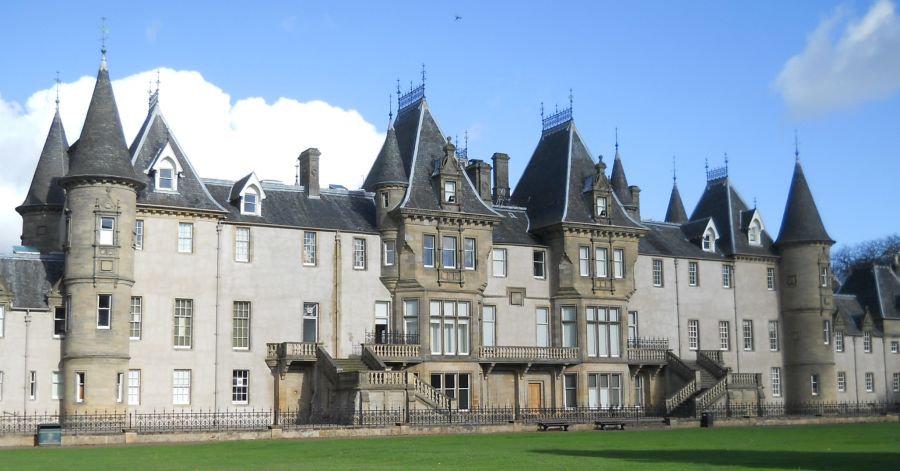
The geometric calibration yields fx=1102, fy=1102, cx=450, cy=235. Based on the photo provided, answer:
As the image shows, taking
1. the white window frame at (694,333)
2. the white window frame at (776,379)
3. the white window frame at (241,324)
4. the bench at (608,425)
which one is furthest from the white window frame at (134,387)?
the white window frame at (776,379)

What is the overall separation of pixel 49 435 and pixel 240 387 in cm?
1335

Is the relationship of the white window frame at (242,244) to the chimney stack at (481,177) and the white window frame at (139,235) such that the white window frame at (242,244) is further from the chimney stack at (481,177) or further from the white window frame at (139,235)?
the chimney stack at (481,177)

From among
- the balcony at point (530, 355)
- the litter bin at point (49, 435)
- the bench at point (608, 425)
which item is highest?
the balcony at point (530, 355)

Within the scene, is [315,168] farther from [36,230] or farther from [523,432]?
[523,432]

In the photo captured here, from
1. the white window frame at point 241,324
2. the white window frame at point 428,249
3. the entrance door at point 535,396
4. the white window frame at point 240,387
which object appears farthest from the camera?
the entrance door at point 535,396

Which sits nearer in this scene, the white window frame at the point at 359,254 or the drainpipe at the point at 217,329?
the drainpipe at the point at 217,329

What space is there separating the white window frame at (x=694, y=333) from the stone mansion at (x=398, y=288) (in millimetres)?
118

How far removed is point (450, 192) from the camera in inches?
2199

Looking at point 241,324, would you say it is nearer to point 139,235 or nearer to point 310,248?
point 310,248

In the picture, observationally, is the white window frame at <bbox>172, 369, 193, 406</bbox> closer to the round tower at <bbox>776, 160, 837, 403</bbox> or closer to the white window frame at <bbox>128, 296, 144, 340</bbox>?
the white window frame at <bbox>128, 296, 144, 340</bbox>

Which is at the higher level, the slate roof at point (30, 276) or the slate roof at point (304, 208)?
the slate roof at point (304, 208)

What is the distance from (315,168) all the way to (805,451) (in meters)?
31.1

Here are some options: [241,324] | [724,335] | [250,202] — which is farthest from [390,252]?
[724,335]

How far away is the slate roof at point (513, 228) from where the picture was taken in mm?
58406
